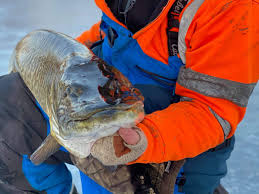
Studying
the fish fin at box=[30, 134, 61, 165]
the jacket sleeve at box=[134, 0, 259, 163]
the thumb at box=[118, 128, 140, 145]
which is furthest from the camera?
the fish fin at box=[30, 134, 61, 165]

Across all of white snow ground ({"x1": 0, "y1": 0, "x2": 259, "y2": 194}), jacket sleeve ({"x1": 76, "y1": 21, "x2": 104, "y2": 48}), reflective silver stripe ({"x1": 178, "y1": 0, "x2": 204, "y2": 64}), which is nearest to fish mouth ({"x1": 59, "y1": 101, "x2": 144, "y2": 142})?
reflective silver stripe ({"x1": 178, "y1": 0, "x2": 204, "y2": 64})

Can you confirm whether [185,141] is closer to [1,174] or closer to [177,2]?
[177,2]

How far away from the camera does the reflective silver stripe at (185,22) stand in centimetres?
104

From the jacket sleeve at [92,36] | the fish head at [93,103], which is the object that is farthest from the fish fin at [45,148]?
the jacket sleeve at [92,36]

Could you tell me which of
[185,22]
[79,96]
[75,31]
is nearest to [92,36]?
[185,22]

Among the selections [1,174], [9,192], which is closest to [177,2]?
[1,174]

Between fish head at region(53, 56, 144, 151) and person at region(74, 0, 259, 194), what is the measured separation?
0.53 ft

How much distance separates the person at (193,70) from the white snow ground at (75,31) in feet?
3.35

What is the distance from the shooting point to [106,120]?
0.62m

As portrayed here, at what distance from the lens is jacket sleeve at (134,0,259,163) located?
0.96 metres

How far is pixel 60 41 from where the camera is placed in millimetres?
1168

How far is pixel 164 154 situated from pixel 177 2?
0.75 m

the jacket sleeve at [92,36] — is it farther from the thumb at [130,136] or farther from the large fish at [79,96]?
the thumb at [130,136]

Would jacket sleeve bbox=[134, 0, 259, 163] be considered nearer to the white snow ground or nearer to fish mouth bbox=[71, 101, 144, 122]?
fish mouth bbox=[71, 101, 144, 122]
